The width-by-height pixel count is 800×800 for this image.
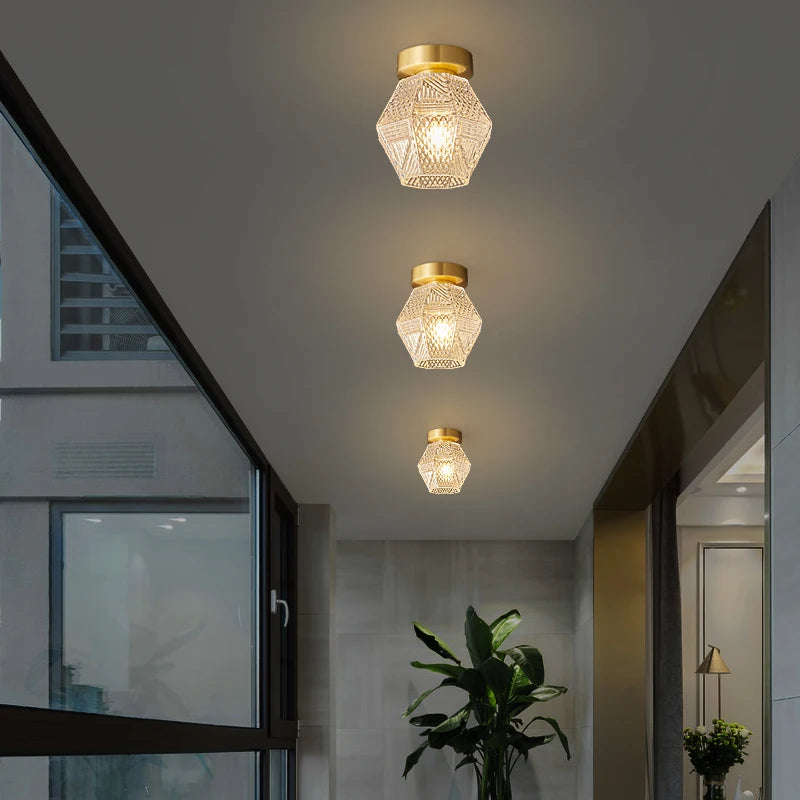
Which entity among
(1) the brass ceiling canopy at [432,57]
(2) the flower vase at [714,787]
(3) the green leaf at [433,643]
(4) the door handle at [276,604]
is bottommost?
(2) the flower vase at [714,787]

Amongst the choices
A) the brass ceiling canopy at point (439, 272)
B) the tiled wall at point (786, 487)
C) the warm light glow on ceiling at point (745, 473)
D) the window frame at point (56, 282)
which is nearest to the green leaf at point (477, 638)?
the warm light glow on ceiling at point (745, 473)

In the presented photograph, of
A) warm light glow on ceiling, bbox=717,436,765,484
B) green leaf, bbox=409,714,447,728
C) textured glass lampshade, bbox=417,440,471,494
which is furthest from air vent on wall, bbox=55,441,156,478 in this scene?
green leaf, bbox=409,714,447,728

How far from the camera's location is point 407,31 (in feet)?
5.65

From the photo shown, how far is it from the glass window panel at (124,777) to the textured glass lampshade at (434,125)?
112 cm

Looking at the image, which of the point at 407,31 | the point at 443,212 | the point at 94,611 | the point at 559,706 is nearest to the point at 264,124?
the point at 407,31

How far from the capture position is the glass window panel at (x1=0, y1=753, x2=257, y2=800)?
6.48 feet

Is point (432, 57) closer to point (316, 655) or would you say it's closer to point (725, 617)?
point (316, 655)

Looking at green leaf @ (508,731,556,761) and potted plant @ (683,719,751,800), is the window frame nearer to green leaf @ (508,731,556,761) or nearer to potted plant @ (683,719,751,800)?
green leaf @ (508,731,556,761)

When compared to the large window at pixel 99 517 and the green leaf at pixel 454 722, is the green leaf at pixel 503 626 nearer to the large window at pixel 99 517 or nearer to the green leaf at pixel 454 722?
the green leaf at pixel 454 722

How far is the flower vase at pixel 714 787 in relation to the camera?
21.7 ft

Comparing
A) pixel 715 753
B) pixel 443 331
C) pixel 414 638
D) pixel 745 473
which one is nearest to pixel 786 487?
pixel 443 331

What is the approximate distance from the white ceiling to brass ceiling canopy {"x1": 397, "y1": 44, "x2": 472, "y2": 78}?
0.05ft

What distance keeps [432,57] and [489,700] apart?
18.2ft

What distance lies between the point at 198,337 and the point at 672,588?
3.45 metres
